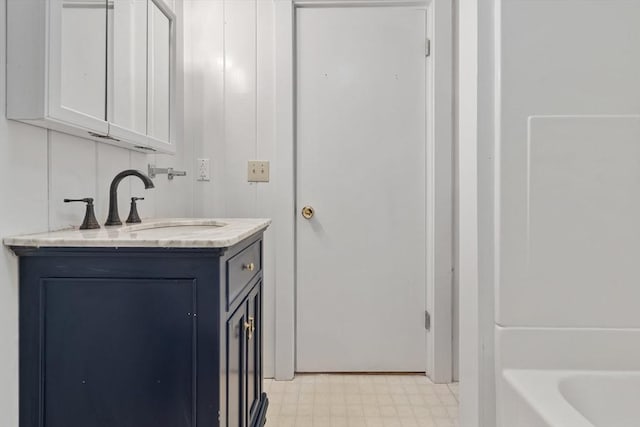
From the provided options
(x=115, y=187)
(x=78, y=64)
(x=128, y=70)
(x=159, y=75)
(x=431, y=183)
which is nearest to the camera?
(x=78, y=64)

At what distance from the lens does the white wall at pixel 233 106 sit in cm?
210

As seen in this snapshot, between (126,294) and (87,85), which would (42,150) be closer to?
(87,85)

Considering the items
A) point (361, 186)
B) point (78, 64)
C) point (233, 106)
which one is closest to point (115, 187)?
point (78, 64)

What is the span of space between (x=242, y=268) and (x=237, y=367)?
29cm

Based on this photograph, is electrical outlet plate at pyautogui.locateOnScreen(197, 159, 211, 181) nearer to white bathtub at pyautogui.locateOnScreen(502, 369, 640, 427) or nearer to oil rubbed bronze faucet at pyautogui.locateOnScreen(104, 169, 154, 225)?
oil rubbed bronze faucet at pyautogui.locateOnScreen(104, 169, 154, 225)

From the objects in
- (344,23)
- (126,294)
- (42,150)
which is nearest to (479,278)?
(126,294)

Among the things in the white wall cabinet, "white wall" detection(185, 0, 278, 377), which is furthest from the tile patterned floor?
the white wall cabinet

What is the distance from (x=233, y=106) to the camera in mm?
2119

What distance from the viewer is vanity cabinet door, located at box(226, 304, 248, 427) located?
1066 millimetres

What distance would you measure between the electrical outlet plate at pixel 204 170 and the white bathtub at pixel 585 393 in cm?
167

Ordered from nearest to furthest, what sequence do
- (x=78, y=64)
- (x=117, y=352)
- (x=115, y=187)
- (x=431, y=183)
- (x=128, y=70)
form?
(x=117, y=352) < (x=78, y=64) < (x=115, y=187) < (x=128, y=70) < (x=431, y=183)

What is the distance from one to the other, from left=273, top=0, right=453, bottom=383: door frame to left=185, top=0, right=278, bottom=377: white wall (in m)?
0.05

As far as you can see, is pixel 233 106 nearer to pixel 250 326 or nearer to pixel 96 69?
pixel 96 69

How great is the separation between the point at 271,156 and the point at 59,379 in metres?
1.41
